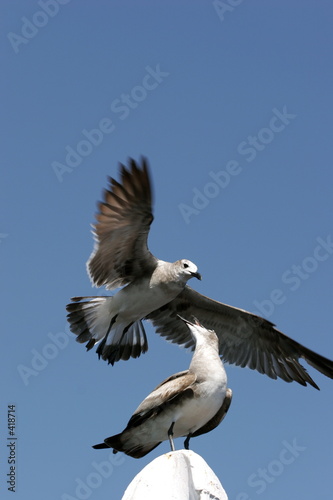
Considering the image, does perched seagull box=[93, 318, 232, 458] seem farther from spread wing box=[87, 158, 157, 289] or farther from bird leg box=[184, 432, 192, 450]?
spread wing box=[87, 158, 157, 289]

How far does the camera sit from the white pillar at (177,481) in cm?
595

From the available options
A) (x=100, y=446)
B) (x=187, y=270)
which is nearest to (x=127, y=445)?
(x=100, y=446)

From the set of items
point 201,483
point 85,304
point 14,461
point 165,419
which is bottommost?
point 201,483

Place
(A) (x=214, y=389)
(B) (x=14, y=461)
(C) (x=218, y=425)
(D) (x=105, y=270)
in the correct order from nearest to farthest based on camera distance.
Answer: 1. (A) (x=214, y=389)
2. (C) (x=218, y=425)
3. (B) (x=14, y=461)
4. (D) (x=105, y=270)

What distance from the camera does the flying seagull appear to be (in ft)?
37.9

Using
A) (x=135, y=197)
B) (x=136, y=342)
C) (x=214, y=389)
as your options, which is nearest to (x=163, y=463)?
(x=214, y=389)

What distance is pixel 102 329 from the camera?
12.5m

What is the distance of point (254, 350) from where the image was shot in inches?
490

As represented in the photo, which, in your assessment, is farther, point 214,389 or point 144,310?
point 144,310

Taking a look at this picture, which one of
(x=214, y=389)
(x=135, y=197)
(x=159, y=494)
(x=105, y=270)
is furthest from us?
(x=105, y=270)

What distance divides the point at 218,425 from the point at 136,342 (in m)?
4.74

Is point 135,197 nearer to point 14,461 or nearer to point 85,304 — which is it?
point 85,304

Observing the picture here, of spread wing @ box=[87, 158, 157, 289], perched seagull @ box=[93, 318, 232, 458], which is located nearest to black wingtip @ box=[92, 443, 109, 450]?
perched seagull @ box=[93, 318, 232, 458]

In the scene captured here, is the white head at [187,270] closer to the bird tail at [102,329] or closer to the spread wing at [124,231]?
the spread wing at [124,231]
